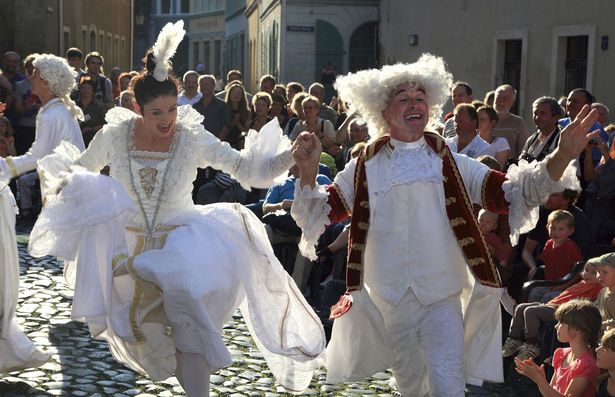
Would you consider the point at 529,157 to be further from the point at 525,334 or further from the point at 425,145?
the point at 425,145

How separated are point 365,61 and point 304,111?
2440cm

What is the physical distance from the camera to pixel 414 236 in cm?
574

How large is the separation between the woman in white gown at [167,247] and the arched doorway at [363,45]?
99.9 ft

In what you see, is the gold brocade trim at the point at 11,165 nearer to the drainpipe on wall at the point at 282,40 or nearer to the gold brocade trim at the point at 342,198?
the gold brocade trim at the point at 342,198

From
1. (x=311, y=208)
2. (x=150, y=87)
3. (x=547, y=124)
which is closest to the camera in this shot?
→ (x=311, y=208)

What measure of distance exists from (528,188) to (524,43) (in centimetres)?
1572

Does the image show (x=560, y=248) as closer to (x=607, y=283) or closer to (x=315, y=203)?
(x=607, y=283)

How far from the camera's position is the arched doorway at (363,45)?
36812 millimetres

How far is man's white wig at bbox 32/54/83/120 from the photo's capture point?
9172 mm

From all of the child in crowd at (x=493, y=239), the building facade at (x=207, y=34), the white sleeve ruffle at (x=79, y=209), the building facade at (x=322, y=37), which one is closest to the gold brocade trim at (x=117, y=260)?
the white sleeve ruffle at (x=79, y=209)

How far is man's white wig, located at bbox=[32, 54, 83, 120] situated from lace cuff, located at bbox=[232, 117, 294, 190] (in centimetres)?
319

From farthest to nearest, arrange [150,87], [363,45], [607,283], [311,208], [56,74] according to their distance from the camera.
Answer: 1. [363,45]
2. [56,74]
3. [607,283]
4. [150,87]
5. [311,208]

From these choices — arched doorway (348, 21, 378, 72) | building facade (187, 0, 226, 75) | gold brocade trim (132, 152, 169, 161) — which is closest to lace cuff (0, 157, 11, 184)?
gold brocade trim (132, 152, 169, 161)

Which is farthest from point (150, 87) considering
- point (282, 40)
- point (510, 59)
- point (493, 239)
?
point (282, 40)
